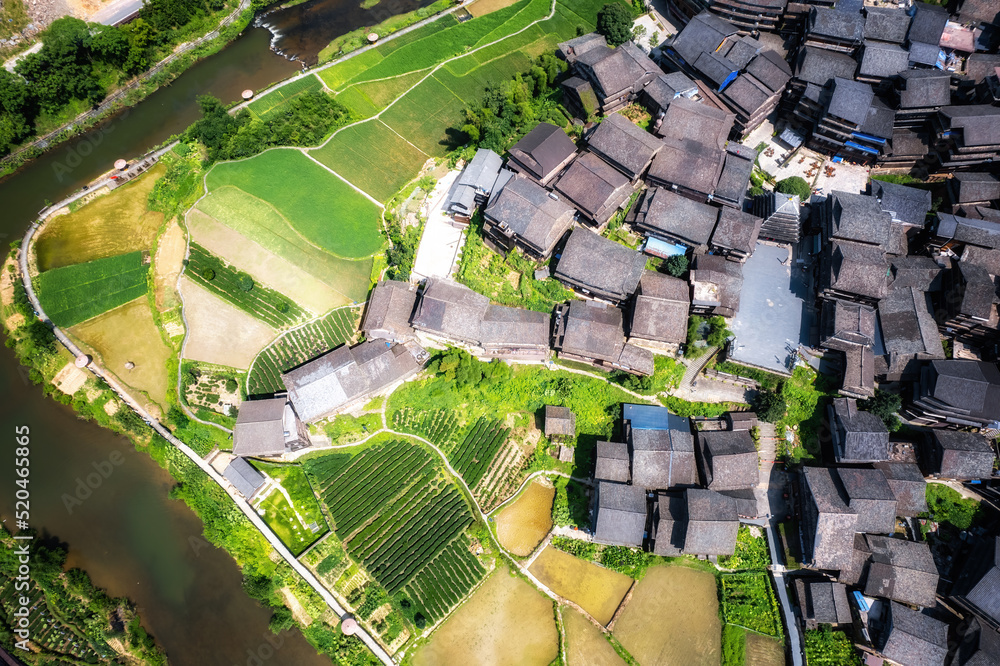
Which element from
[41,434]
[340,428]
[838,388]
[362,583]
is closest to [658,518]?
[838,388]

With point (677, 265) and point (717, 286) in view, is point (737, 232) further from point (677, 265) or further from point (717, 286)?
point (677, 265)

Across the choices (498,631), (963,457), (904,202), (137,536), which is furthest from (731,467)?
(137,536)

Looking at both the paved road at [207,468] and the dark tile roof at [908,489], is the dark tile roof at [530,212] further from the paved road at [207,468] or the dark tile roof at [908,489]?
the paved road at [207,468]

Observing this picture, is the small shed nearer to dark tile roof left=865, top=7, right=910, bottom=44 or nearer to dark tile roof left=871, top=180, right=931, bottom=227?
dark tile roof left=871, top=180, right=931, bottom=227

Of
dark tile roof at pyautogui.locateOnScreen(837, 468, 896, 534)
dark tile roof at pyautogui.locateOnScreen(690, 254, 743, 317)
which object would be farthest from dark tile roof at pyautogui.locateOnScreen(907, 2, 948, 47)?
dark tile roof at pyautogui.locateOnScreen(837, 468, 896, 534)

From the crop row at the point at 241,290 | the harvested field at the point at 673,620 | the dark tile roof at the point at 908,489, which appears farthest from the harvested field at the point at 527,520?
the dark tile roof at the point at 908,489

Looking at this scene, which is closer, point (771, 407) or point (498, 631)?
point (498, 631)
